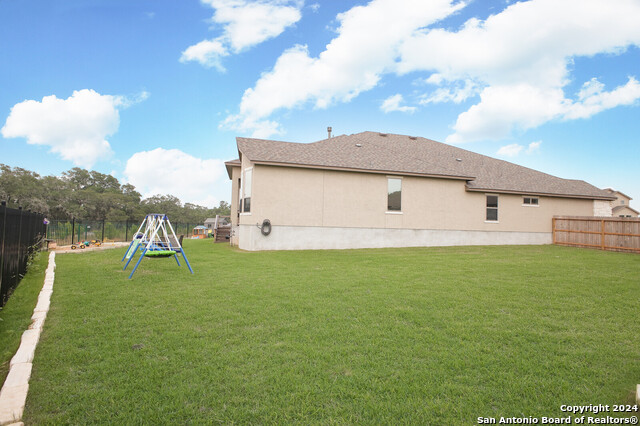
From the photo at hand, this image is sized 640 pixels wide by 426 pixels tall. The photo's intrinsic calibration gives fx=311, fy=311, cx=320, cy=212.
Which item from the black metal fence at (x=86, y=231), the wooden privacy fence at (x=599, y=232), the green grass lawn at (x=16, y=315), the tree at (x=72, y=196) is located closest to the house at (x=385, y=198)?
the wooden privacy fence at (x=599, y=232)

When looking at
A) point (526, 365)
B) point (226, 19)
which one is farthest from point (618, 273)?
point (226, 19)

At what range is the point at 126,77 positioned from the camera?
1509 cm

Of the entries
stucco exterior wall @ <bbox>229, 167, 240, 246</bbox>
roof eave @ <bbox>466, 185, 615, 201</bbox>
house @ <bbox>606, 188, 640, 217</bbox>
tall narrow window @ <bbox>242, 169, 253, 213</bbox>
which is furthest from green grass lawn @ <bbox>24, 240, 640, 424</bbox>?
house @ <bbox>606, 188, 640, 217</bbox>

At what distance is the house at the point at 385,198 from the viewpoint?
1498cm

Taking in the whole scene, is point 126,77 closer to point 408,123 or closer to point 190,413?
point 190,413

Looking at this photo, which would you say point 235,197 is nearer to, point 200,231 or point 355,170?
point 355,170

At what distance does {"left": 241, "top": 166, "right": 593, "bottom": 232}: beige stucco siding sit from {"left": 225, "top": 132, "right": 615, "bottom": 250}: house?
0.05 metres

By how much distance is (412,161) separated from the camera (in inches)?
703

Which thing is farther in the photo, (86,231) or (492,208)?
(86,231)

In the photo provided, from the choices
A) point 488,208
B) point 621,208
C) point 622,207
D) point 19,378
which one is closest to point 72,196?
point 488,208

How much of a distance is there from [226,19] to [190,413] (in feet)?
44.7

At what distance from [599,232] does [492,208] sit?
4969mm

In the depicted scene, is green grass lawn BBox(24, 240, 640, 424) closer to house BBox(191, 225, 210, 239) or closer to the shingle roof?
house BBox(191, 225, 210, 239)

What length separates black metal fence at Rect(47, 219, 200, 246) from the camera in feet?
55.8
